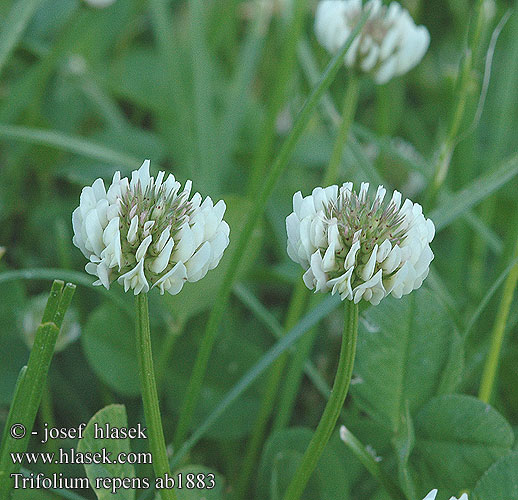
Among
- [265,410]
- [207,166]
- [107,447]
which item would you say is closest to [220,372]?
[265,410]

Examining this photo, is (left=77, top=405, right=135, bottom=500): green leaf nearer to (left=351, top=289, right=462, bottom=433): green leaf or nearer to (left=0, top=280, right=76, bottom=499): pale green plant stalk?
(left=0, top=280, right=76, bottom=499): pale green plant stalk

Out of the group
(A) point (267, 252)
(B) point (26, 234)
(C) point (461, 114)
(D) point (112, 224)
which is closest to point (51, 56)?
(B) point (26, 234)

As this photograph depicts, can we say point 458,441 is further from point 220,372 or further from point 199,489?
point 220,372

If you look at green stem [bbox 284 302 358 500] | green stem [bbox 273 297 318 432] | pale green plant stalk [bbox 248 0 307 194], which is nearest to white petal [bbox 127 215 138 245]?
green stem [bbox 284 302 358 500]

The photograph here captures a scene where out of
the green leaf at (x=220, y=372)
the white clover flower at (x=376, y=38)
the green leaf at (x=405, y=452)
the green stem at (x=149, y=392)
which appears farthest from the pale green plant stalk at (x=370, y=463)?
the white clover flower at (x=376, y=38)

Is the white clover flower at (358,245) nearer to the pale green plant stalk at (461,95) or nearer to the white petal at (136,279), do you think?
the white petal at (136,279)

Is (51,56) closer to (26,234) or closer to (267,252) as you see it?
(26,234)
